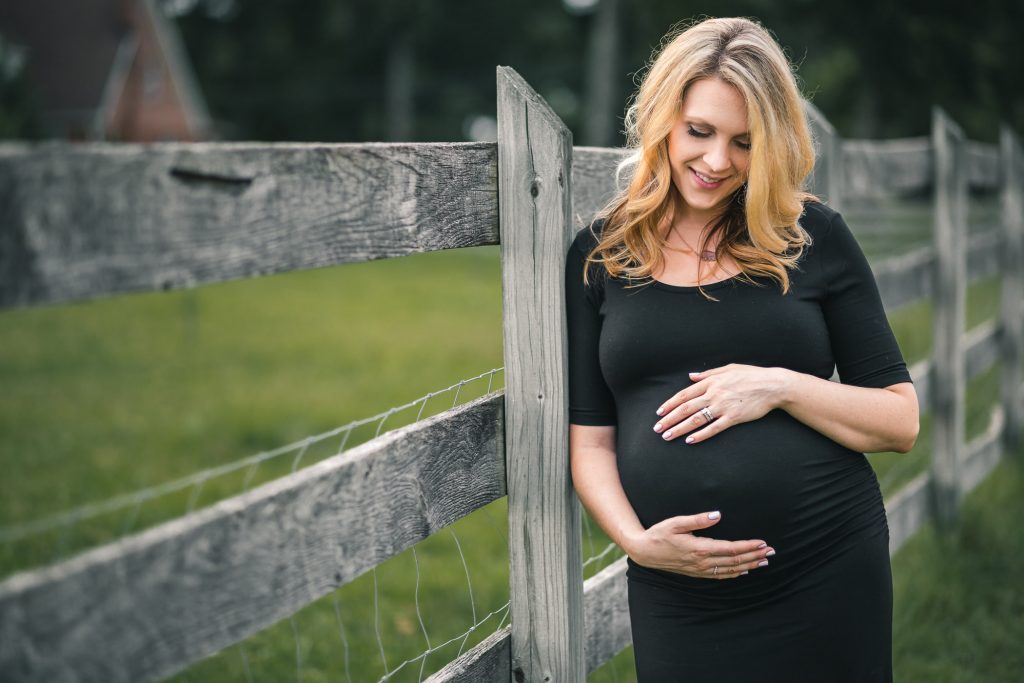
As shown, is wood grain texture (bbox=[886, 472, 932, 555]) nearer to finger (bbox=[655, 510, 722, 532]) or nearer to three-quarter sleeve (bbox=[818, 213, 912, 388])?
three-quarter sleeve (bbox=[818, 213, 912, 388])

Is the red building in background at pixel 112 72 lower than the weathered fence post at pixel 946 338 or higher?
higher

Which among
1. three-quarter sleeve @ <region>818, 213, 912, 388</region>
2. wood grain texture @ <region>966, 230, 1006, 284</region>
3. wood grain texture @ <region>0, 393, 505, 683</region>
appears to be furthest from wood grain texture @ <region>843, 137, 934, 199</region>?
wood grain texture @ <region>0, 393, 505, 683</region>

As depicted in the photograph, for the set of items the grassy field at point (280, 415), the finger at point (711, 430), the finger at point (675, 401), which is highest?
the finger at point (675, 401)

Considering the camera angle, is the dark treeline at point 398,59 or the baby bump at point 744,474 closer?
the baby bump at point 744,474

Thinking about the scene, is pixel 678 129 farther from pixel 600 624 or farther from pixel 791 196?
pixel 600 624

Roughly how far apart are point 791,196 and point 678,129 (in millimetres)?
287

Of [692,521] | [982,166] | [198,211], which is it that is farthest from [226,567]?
[982,166]

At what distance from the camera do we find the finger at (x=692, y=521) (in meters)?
2.01

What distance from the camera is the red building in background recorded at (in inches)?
1314

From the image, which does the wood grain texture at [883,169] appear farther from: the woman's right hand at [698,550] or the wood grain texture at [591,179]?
the woman's right hand at [698,550]

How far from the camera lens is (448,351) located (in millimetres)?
10094

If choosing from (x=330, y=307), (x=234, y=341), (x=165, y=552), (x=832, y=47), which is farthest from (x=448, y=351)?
(x=832, y=47)

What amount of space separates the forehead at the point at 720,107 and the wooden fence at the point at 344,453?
0.30 m

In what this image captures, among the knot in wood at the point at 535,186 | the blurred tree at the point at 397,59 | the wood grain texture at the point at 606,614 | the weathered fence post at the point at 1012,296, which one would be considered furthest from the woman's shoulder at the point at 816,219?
the blurred tree at the point at 397,59
